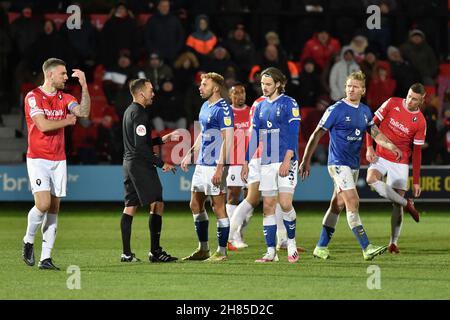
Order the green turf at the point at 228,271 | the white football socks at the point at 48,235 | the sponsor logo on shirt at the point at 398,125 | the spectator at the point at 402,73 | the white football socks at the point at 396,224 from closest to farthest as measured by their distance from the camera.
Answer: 1. the green turf at the point at 228,271
2. the white football socks at the point at 48,235
3. the white football socks at the point at 396,224
4. the sponsor logo on shirt at the point at 398,125
5. the spectator at the point at 402,73

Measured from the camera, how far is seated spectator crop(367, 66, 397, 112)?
827 inches

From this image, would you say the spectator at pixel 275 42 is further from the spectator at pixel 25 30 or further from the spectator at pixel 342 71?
the spectator at pixel 25 30

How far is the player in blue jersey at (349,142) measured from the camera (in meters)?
11.6

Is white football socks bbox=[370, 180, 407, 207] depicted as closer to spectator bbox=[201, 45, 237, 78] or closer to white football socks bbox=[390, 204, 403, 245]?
white football socks bbox=[390, 204, 403, 245]

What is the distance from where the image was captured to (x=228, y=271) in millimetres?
10703

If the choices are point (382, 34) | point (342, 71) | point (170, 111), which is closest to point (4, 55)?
point (170, 111)

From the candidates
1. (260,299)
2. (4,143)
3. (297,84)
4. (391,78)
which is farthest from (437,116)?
(260,299)

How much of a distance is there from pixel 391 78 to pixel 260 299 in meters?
13.4

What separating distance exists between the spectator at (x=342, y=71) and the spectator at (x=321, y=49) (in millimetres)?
795

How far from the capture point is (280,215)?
42.9 feet

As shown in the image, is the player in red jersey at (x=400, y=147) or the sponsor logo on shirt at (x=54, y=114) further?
the player in red jersey at (x=400, y=147)

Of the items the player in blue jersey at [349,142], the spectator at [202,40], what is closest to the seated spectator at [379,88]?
the spectator at [202,40]

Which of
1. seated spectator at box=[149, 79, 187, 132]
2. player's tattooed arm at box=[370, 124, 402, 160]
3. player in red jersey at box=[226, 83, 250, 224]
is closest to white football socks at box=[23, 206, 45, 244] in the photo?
player in red jersey at box=[226, 83, 250, 224]

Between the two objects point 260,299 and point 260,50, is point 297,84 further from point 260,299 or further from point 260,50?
point 260,299
